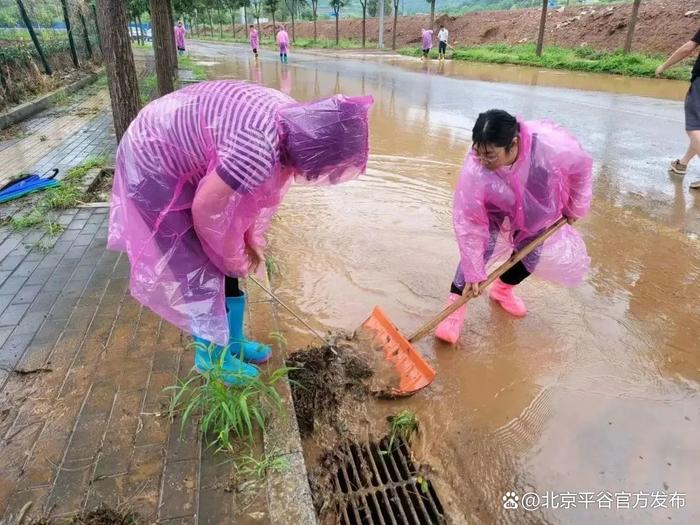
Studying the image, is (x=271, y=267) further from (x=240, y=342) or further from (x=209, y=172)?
(x=209, y=172)

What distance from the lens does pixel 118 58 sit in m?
4.30

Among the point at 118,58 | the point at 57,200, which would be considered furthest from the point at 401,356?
the point at 118,58

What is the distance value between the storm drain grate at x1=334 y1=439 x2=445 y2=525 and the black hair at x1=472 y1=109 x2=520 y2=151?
4.49ft

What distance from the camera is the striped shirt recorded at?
1.50m

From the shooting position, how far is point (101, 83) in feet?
40.1

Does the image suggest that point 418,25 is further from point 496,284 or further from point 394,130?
point 496,284

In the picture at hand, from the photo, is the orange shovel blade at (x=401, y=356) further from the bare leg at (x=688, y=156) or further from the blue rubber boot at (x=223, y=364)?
the bare leg at (x=688, y=156)

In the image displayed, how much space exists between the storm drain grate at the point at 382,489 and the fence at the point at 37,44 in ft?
26.9

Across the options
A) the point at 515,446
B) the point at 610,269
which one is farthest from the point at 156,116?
the point at 610,269

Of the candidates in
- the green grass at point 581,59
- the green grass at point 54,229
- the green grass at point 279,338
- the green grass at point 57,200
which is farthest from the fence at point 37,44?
the green grass at point 581,59

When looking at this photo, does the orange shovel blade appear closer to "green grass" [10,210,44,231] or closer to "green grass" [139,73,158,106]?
"green grass" [10,210,44,231]

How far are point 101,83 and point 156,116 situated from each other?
1261 cm

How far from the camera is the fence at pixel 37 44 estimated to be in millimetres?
8164

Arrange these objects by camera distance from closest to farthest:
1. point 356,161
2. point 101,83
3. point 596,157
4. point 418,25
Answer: point 356,161, point 596,157, point 101,83, point 418,25
